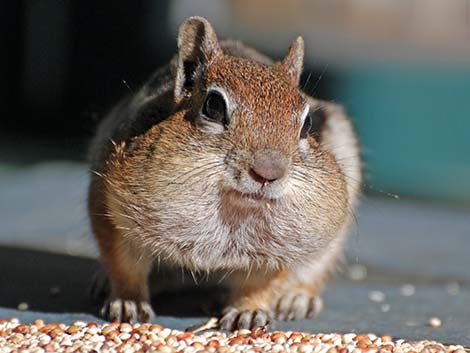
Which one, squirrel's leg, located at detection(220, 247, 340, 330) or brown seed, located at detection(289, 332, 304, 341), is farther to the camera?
squirrel's leg, located at detection(220, 247, 340, 330)

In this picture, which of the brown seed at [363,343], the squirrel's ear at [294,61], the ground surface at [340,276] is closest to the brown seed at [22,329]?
the ground surface at [340,276]

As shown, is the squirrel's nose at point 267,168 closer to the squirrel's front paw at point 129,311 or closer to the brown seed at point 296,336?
the brown seed at point 296,336

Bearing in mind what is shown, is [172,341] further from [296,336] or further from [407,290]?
[407,290]

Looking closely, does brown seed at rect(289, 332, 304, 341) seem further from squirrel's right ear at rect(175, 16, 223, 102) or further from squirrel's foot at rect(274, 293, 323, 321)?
squirrel's right ear at rect(175, 16, 223, 102)

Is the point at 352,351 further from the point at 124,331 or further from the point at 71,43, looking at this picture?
the point at 71,43

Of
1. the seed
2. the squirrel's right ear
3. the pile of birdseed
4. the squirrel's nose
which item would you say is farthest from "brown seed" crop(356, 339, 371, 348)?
the seed

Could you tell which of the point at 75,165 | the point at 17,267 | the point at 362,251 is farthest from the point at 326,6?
the point at 17,267

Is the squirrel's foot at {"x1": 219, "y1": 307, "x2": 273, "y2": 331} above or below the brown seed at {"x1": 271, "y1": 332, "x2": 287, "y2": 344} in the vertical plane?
above
